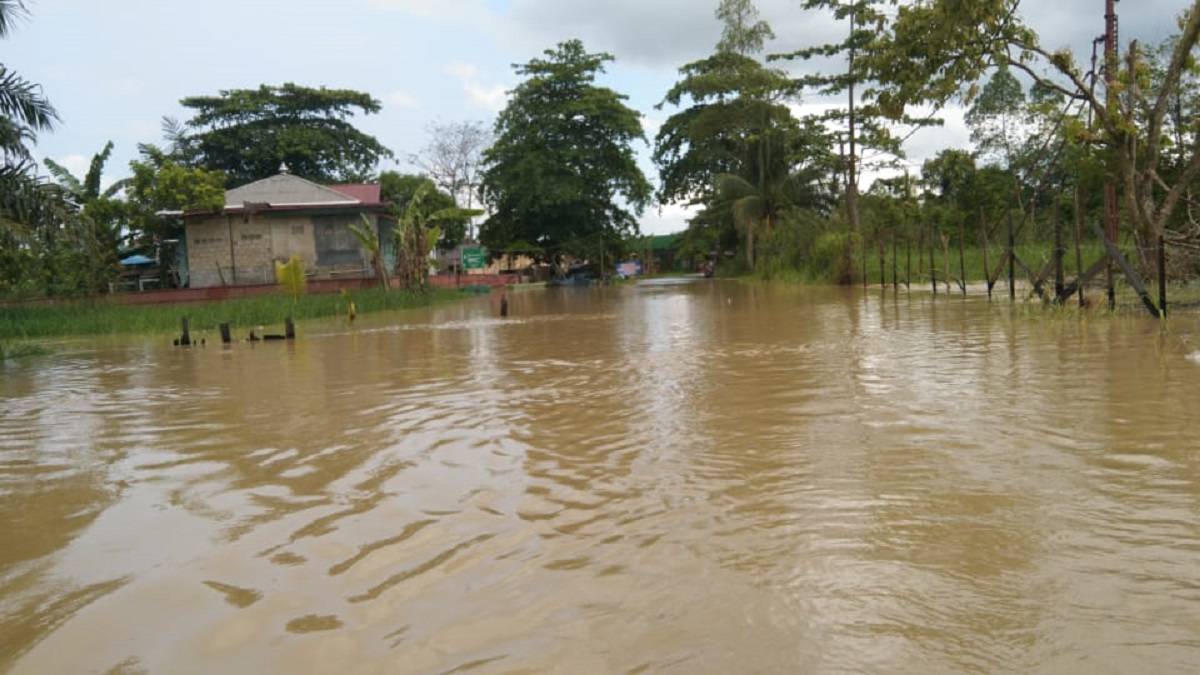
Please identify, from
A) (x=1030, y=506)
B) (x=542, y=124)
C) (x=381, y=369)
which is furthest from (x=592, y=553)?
(x=542, y=124)

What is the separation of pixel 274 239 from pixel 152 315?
10507 millimetres

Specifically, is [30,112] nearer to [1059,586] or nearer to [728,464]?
[728,464]

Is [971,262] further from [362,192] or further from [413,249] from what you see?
[362,192]

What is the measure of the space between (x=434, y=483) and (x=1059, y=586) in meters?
3.07

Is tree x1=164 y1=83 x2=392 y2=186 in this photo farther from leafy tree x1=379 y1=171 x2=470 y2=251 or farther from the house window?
the house window

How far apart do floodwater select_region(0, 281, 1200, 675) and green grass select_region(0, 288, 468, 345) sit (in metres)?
11.4

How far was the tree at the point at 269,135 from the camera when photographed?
4303 centimetres

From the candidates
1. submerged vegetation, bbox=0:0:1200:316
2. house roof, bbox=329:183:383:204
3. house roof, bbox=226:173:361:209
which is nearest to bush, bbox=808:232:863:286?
submerged vegetation, bbox=0:0:1200:316

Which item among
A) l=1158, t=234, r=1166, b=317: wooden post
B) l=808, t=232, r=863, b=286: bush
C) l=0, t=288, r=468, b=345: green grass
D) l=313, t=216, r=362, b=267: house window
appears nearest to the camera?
l=1158, t=234, r=1166, b=317: wooden post

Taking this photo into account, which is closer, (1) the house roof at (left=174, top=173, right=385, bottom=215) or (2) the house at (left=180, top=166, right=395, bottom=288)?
(1) the house roof at (left=174, top=173, right=385, bottom=215)

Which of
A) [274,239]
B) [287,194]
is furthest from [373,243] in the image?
[287,194]

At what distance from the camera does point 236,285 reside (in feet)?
95.6

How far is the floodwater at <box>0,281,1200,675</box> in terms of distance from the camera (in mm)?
2754

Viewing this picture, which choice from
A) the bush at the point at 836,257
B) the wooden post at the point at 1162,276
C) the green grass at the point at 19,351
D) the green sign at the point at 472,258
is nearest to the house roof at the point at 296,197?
the green sign at the point at 472,258
